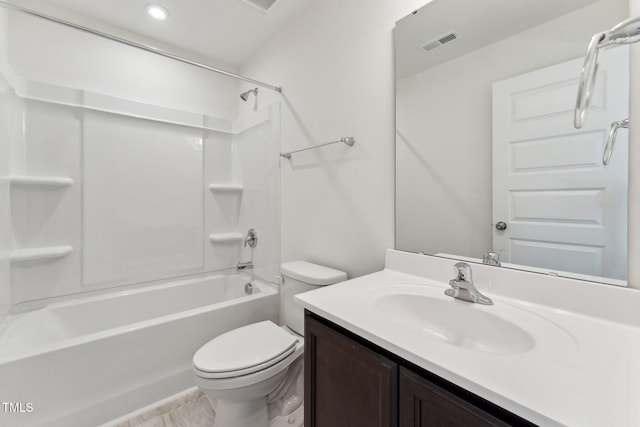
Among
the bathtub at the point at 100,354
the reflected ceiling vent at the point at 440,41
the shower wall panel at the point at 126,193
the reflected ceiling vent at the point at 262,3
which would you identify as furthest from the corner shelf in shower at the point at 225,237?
the reflected ceiling vent at the point at 440,41

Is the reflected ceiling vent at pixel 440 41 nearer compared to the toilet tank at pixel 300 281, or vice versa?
the reflected ceiling vent at pixel 440 41

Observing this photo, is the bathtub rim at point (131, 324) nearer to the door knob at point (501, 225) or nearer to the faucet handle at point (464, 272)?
the faucet handle at point (464, 272)

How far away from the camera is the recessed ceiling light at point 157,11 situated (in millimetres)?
1779

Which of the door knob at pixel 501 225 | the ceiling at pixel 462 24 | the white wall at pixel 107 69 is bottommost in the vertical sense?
the door knob at pixel 501 225

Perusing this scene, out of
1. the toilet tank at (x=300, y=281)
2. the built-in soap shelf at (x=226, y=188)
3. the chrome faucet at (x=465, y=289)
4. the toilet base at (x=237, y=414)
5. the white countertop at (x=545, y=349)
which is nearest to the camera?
the white countertop at (x=545, y=349)

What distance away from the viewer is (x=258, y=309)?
6.15 feet

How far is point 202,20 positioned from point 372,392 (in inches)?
96.7

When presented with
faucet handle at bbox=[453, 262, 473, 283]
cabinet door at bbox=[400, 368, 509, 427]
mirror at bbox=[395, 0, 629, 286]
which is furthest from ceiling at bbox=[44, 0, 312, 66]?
cabinet door at bbox=[400, 368, 509, 427]

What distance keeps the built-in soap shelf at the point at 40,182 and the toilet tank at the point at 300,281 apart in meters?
1.62

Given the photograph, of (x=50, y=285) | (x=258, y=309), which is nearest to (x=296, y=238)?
(x=258, y=309)

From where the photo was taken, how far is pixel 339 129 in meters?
1.53

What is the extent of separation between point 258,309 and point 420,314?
4.14ft

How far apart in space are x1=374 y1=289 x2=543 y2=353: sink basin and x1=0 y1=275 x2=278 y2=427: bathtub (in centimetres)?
120

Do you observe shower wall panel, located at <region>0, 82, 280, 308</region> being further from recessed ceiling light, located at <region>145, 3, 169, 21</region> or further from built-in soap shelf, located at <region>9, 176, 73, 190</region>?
recessed ceiling light, located at <region>145, 3, 169, 21</region>
